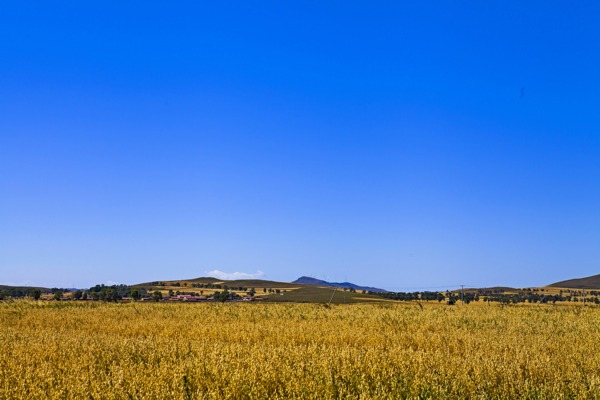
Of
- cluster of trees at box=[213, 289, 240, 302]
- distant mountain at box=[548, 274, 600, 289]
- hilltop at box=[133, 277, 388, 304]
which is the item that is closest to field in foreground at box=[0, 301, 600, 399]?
hilltop at box=[133, 277, 388, 304]

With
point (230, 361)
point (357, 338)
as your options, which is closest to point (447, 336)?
point (357, 338)

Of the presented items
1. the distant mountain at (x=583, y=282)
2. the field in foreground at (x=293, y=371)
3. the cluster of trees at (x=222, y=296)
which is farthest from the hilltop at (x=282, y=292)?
the distant mountain at (x=583, y=282)

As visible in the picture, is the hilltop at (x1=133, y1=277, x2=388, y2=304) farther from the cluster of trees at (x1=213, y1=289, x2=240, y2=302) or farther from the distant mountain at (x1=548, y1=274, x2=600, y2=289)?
the distant mountain at (x1=548, y1=274, x2=600, y2=289)

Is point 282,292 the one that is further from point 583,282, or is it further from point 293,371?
point 293,371

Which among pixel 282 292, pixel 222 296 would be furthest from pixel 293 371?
pixel 282 292

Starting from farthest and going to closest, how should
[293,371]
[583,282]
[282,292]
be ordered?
[583,282]
[282,292]
[293,371]

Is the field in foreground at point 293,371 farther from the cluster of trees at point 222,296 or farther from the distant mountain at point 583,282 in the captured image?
the distant mountain at point 583,282

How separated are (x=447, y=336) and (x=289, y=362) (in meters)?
6.40

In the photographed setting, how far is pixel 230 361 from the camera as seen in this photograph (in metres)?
7.63

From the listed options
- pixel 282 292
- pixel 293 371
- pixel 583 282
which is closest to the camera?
pixel 293 371

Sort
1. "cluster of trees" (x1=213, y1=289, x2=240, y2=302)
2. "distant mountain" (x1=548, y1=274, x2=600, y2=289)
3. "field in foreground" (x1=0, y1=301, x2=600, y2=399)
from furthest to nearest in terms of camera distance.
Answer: "distant mountain" (x1=548, y1=274, x2=600, y2=289)
"cluster of trees" (x1=213, y1=289, x2=240, y2=302)
"field in foreground" (x1=0, y1=301, x2=600, y2=399)

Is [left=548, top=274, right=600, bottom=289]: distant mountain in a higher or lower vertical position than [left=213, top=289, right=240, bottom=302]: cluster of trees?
higher

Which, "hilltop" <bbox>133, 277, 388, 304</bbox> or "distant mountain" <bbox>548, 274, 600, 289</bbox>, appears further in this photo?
"distant mountain" <bbox>548, 274, 600, 289</bbox>

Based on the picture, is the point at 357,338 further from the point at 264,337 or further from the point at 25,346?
the point at 25,346
